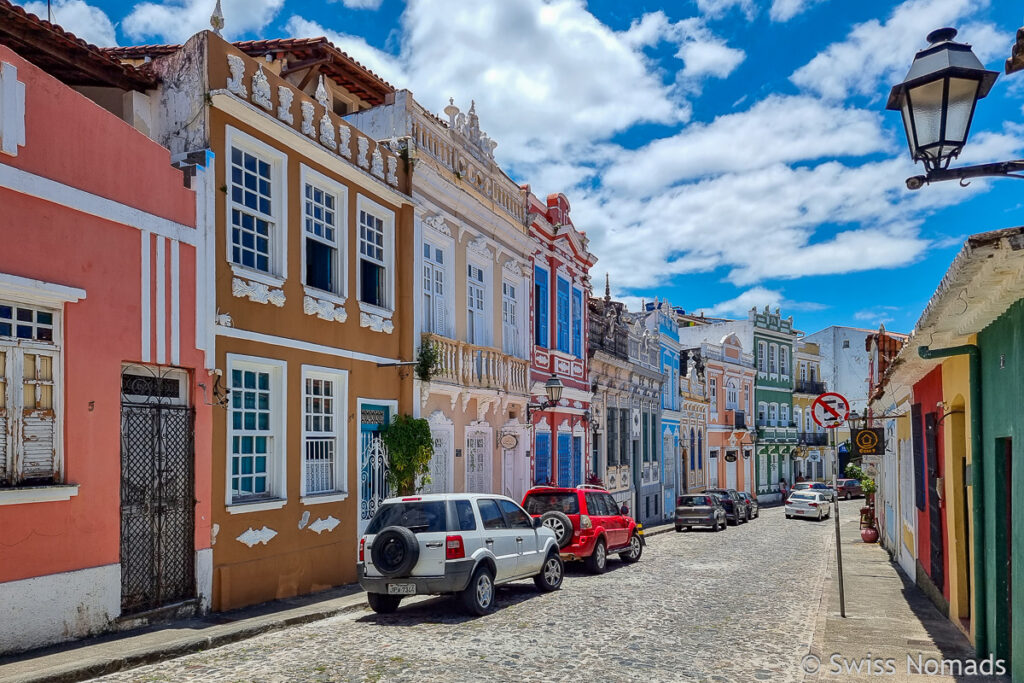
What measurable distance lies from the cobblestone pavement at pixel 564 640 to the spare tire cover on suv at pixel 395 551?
67cm

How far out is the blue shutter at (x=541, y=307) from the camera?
23.5m

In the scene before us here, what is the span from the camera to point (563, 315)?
25.5 metres

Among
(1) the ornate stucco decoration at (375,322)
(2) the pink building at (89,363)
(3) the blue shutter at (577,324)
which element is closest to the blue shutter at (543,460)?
(3) the blue shutter at (577,324)

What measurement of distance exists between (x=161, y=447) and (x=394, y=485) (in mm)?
5721

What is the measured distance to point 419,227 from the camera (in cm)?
1716

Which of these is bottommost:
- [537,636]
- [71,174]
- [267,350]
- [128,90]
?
[537,636]

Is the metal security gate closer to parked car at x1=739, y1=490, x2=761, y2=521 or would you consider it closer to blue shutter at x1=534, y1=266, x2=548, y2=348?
blue shutter at x1=534, y1=266, x2=548, y2=348

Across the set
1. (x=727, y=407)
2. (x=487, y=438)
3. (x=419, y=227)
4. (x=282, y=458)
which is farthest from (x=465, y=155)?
(x=727, y=407)

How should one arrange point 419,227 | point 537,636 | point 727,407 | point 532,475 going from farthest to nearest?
point 727,407
point 532,475
point 419,227
point 537,636

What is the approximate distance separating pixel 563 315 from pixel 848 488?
33399 mm

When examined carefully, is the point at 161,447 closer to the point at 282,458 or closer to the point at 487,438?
the point at 282,458

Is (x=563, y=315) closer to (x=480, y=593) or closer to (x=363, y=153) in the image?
(x=363, y=153)

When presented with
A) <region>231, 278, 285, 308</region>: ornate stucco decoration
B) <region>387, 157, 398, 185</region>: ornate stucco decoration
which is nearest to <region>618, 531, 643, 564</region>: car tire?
<region>387, 157, 398, 185</region>: ornate stucco decoration

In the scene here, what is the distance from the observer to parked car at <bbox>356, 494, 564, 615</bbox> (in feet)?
36.1
